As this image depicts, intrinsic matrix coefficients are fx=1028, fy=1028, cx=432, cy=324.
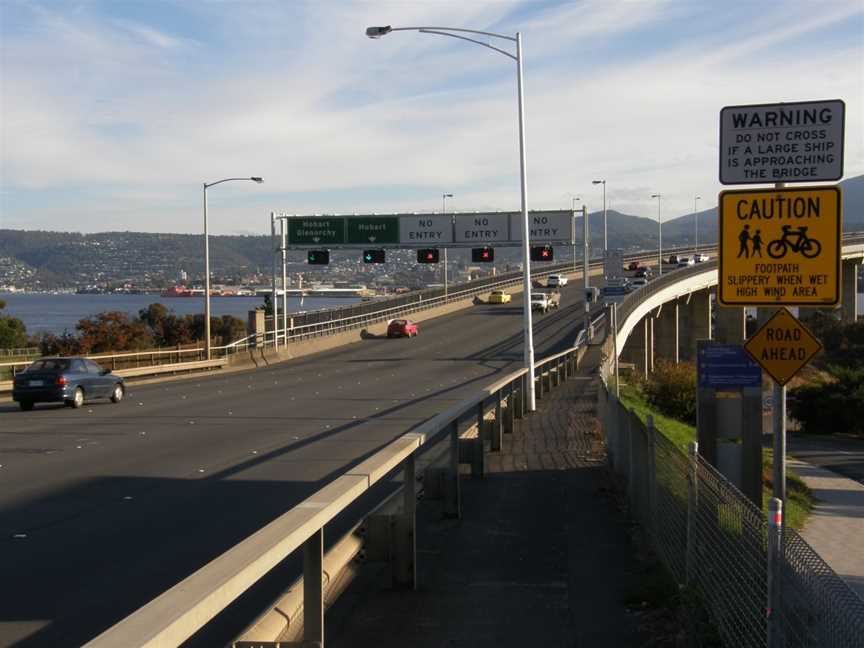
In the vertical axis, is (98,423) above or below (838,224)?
below

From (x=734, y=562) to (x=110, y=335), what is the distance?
6851cm

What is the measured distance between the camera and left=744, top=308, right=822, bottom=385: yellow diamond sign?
7.97 meters

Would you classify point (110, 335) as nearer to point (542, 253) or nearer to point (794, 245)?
point (542, 253)

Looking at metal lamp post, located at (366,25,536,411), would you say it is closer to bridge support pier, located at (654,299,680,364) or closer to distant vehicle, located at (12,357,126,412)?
distant vehicle, located at (12,357,126,412)

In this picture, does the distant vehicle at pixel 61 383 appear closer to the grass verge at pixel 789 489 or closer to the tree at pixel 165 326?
the grass verge at pixel 789 489

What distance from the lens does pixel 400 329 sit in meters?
66.8

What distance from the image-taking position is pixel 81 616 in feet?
26.6

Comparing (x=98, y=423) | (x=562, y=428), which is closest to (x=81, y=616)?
(x=562, y=428)

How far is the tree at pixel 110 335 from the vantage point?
69500 mm

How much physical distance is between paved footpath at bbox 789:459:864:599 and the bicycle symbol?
5.04 m

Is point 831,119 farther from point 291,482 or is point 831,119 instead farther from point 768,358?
point 291,482

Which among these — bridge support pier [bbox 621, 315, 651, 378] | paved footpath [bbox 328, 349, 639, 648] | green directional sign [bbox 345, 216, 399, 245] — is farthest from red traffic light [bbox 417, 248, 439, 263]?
paved footpath [bbox 328, 349, 639, 648]

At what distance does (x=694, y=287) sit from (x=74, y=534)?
7806cm

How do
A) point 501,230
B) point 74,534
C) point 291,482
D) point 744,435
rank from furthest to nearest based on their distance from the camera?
1. point 501,230
2. point 291,482
3. point 744,435
4. point 74,534
